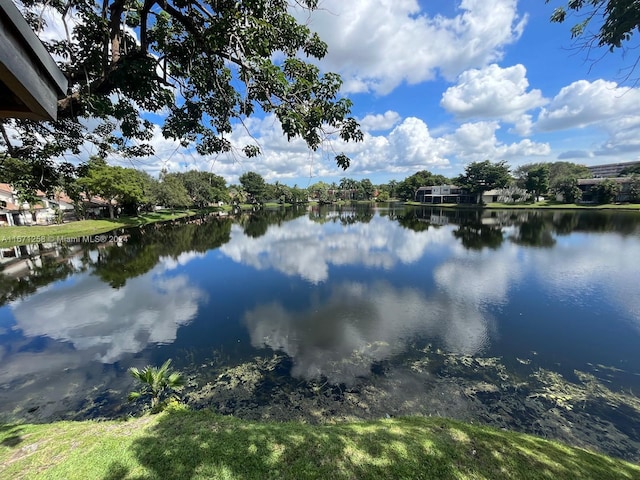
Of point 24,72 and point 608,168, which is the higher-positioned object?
point 608,168

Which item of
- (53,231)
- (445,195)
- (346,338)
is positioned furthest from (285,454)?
(445,195)

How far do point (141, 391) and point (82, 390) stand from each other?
187 centimetres

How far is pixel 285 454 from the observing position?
13.6ft

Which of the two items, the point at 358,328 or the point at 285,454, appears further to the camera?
the point at 358,328

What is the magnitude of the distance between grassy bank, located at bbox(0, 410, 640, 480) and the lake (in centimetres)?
173

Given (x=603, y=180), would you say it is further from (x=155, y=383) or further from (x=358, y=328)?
(x=155, y=383)

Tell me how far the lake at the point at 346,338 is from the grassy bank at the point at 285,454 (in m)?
1.73

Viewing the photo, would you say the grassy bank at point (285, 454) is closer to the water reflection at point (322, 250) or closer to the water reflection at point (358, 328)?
the water reflection at point (358, 328)

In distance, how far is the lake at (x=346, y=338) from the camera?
686 centimetres

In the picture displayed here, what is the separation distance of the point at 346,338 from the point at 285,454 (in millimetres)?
6355

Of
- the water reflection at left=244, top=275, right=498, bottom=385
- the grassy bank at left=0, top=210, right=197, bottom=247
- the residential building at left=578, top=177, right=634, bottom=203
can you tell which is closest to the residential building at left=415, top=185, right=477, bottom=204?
the residential building at left=578, top=177, right=634, bottom=203

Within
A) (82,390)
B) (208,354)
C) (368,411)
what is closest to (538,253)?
(368,411)

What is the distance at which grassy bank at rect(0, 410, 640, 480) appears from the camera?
12.3 ft

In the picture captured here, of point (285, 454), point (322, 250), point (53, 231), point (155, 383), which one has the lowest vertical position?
point (322, 250)
